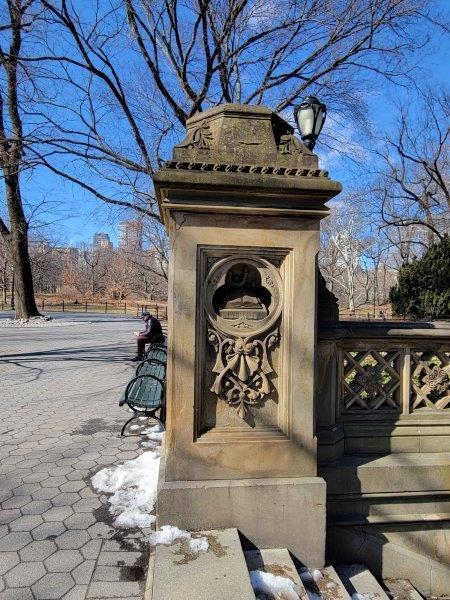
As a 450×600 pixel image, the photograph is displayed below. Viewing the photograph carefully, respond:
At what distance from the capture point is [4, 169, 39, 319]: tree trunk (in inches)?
826

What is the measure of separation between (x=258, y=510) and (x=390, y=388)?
1.52 metres

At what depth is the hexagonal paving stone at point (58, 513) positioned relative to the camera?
3065 millimetres

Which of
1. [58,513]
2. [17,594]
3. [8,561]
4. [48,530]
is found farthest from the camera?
[58,513]

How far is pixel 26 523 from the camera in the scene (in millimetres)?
2996

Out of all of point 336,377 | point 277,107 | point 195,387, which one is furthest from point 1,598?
point 277,107

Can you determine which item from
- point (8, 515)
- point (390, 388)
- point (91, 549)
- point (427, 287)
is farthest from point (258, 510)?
point (427, 287)

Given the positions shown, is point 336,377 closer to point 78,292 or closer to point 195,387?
point 195,387

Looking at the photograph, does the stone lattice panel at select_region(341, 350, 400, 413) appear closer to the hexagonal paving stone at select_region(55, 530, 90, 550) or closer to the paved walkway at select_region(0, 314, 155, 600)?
the paved walkway at select_region(0, 314, 155, 600)

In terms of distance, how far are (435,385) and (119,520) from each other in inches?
109

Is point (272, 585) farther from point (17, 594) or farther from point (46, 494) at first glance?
point (46, 494)

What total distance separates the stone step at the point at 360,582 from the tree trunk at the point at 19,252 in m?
20.8

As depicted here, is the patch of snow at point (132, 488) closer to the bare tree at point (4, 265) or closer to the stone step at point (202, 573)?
the stone step at point (202, 573)

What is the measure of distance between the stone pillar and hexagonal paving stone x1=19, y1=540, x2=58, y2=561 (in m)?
0.74

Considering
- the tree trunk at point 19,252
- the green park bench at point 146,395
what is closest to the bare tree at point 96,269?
the tree trunk at point 19,252
